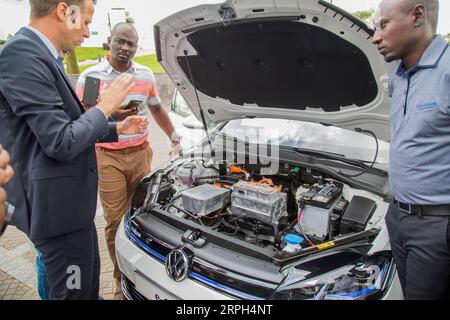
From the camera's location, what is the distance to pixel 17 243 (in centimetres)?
300

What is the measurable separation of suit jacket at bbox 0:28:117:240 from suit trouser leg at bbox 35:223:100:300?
0.22 feet

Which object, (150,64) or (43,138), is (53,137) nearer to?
(43,138)

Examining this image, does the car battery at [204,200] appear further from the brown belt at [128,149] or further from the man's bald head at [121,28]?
the man's bald head at [121,28]

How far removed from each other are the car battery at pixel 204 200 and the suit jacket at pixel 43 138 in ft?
2.09

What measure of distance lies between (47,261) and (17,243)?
2056 mm

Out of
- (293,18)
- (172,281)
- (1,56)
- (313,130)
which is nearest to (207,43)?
(293,18)

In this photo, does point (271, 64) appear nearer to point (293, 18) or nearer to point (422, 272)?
point (293, 18)

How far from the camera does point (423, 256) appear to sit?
1.34 m

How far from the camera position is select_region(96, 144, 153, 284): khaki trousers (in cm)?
242

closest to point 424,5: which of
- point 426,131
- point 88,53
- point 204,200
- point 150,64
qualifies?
point 426,131

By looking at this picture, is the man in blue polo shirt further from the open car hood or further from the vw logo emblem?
the vw logo emblem

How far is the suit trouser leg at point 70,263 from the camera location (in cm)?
143

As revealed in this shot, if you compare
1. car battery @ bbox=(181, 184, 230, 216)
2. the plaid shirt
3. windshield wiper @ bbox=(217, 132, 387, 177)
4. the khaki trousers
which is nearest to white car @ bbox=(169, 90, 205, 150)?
the plaid shirt

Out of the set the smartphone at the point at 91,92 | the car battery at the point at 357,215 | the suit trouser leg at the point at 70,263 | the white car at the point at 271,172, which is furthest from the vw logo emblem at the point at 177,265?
the smartphone at the point at 91,92
